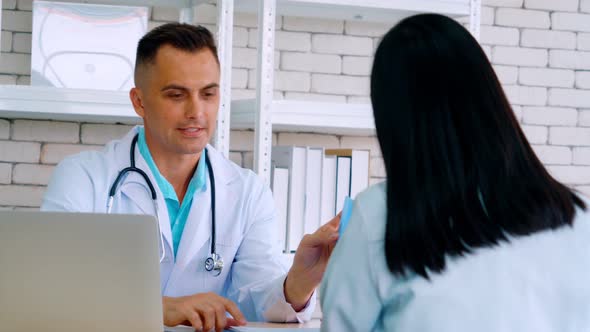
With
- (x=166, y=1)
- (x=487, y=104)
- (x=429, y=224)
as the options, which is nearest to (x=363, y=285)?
(x=429, y=224)

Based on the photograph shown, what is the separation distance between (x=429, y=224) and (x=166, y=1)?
6.68 ft

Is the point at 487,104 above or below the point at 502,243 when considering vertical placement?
above

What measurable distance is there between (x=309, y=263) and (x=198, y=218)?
0.56 metres

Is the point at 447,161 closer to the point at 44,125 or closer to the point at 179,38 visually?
the point at 179,38

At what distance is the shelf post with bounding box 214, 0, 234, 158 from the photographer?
2738 mm

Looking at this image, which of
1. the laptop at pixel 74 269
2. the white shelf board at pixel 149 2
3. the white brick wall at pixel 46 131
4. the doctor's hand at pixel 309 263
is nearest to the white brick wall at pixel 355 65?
the white shelf board at pixel 149 2

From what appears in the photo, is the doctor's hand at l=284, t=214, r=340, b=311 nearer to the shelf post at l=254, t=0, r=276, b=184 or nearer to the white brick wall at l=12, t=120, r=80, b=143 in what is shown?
the shelf post at l=254, t=0, r=276, b=184

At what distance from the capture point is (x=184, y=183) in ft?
7.25

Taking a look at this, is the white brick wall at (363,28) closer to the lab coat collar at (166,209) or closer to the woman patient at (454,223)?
the lab coat collar at (166,209)

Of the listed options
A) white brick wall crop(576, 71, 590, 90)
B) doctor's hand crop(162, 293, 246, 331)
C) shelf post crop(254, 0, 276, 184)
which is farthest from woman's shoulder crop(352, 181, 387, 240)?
white brick wall crop(576, 71, 590, 90)

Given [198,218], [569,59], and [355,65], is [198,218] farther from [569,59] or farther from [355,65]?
[569,59]

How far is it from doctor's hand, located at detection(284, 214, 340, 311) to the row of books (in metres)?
1.12

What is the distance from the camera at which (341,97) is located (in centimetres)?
324

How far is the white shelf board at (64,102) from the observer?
2.61m
